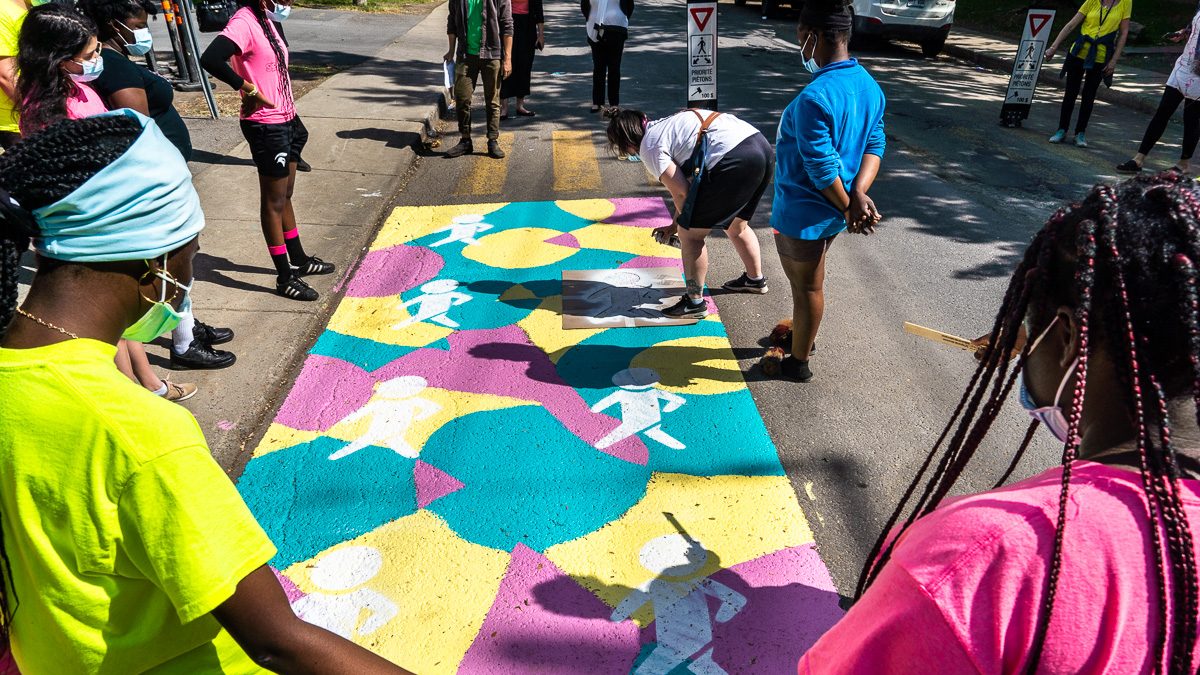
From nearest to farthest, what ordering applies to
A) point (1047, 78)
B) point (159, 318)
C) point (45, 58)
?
1. point (159, 318)
2. point (45, 58)
3. point (1047, 78)

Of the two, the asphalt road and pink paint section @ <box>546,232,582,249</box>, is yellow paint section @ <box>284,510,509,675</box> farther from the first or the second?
pink paint section @ <box>546,232,582,249</box>

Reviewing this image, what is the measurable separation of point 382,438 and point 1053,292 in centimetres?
317

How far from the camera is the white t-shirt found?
4.51 metres

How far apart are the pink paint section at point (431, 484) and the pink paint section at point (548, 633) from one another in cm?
58

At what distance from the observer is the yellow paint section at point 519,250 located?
5855 mm

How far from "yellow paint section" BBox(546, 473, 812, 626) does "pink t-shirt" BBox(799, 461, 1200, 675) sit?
1.86 meters

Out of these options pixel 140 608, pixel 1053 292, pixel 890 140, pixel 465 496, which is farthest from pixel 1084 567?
pixel 890 140

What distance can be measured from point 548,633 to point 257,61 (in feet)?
12.4

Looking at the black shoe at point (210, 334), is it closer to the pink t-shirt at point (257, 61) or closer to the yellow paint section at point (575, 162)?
the pink t-shirt at point (257, 61)

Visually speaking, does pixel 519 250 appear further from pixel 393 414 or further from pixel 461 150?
pixel 461 150

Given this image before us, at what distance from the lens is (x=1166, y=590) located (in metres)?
0.95

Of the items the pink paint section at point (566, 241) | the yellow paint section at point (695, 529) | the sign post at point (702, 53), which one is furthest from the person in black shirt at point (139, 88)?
the sign post at point (702, 53)

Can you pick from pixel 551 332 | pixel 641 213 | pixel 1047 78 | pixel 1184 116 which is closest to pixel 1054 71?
pixel 1047 78

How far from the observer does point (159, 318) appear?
5.73ft
